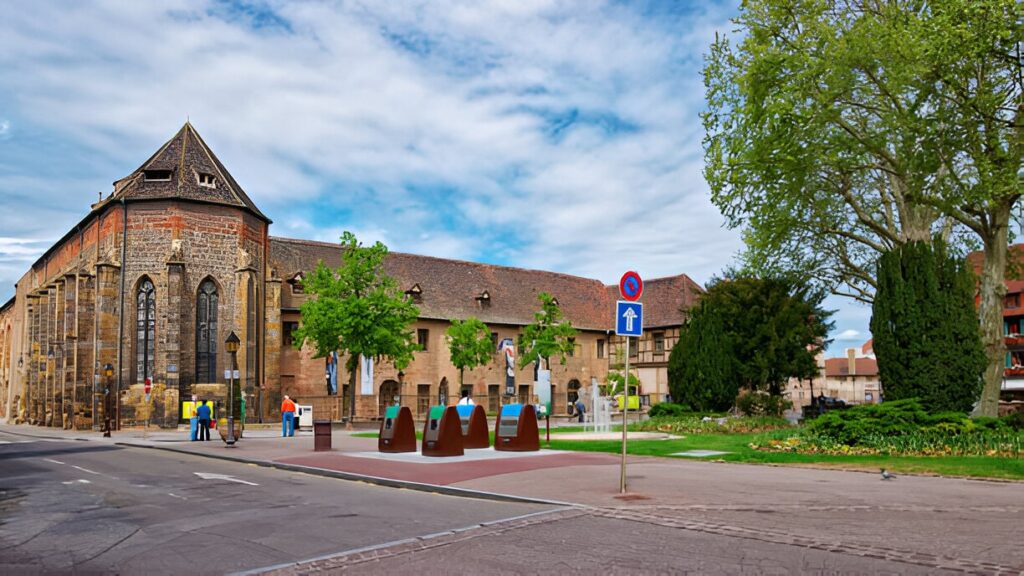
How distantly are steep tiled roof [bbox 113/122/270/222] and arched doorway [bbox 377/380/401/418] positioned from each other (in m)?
14.0

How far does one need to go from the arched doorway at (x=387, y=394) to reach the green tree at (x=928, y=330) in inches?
1444

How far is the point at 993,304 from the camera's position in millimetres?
A: 24000

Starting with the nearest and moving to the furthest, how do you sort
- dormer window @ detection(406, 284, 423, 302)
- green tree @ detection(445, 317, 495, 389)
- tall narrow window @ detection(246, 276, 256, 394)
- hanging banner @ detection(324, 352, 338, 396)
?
tall narrow window @ detection(246, 276, 256, 394) < hanging banner @ detection(324, 352, 338, 396) < green tree @ detection(445, 317, 495, 389) < dormer window @ detection(406, 284, 423, 302)

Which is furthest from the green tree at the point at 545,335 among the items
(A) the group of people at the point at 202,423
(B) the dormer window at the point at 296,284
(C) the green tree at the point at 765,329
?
(A) the group of people at the point at 202,423

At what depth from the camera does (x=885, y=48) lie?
23.0 metres

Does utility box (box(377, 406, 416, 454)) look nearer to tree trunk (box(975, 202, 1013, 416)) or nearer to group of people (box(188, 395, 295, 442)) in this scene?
group of people (box(188, 395, 295, 442))

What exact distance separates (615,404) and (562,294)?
47.1 feet

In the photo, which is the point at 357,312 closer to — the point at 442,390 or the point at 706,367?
the point at 706,367

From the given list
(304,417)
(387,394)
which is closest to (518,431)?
(304,417)

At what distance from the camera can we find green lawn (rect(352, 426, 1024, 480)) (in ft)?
48.3

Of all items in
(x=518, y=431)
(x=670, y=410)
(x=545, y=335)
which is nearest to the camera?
(x=518, y=431)

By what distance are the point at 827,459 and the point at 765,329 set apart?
19675mm

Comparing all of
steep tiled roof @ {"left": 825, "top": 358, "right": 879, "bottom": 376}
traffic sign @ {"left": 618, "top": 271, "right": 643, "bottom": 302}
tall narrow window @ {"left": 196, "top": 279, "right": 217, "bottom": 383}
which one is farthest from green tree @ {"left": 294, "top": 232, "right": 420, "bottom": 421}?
steep tiled roof @ {"left": 825, "top": 358, "right": 879, "bottom": 376}

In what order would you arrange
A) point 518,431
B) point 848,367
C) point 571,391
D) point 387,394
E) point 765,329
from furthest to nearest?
point 848,367 < point 571,391 < point 387,394 < point 765,329 < point 518,431
